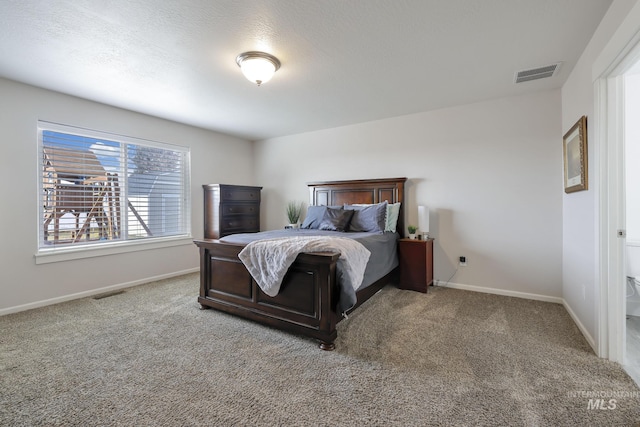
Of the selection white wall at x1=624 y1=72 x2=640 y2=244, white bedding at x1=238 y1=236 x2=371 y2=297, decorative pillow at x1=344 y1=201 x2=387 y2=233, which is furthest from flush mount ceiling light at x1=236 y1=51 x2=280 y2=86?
white wall at x1=624 y1=72 x2=640 y2=244

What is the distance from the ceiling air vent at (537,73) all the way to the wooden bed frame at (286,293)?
262cm

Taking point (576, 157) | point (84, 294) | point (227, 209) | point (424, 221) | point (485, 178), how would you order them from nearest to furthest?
1. point (576, 157)
2. point (84, 294)
3. point (485, 178)
4. point (424, 221)
5. point (227, 209)

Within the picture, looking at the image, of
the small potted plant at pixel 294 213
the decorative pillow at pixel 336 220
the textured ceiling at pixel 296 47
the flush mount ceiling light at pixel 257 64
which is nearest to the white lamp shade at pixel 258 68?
the flush mount ceiling light at pixel 257 64

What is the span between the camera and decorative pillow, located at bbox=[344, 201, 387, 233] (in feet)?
12.4

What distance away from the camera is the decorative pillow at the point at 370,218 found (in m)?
3.77

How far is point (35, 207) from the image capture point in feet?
10.3

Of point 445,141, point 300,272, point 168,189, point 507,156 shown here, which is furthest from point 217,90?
point 507,156

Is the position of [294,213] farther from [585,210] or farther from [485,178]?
[585,210]

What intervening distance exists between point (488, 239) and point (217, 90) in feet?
12.5

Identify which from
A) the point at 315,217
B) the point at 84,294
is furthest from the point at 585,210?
the point at 84,294

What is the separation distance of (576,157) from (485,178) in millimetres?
1072

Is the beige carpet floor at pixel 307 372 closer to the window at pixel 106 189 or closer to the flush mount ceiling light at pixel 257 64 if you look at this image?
the window at pixel 106 189

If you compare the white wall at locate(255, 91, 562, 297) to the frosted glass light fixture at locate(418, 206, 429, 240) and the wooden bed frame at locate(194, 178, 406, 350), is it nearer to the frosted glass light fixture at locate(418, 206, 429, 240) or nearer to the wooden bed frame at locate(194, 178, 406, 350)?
the frosted glass light fixture at locate(418, 206, 429, 240)

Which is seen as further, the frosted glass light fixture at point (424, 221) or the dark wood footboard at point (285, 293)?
the frosted glass light fixture at point (424, 221)
